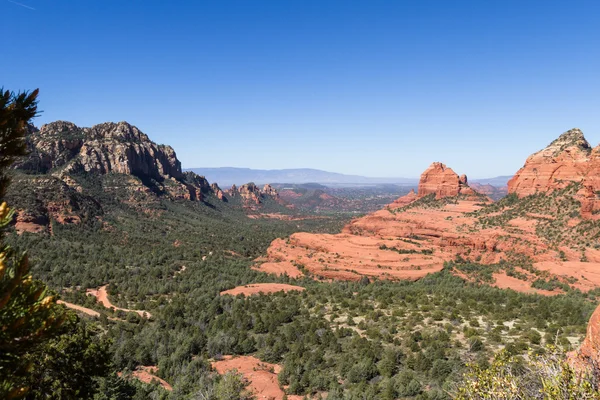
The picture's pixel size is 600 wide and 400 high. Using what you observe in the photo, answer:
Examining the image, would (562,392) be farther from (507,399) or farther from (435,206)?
(435,206)

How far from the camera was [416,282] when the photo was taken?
54406mm

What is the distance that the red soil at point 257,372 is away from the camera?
21191mm

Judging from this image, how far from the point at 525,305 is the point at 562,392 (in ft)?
106

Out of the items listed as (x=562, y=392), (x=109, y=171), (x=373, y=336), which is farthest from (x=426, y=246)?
(x=109, y=171)

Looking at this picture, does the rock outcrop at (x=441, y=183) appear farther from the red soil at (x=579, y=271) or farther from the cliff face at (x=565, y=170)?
the red soil at (x=579, y=271)

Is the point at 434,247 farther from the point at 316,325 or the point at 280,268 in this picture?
the point at 316,325

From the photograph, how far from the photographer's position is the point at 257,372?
2417cm

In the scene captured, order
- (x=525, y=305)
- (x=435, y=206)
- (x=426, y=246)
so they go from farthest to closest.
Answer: (x=435, y=206)
(x=426, y=246)
(x=525, y=305)

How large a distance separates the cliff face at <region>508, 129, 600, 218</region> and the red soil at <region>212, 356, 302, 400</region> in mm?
60845

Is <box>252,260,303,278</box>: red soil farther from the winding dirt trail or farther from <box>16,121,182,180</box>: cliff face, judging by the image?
<box>16,121,182,180</box>: cliff face

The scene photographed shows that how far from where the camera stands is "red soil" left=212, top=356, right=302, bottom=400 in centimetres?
2119

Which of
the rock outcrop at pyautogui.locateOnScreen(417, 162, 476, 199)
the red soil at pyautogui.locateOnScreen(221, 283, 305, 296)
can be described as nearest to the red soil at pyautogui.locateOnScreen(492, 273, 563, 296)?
the red soil at pyautogui.locateOnScreen(221, 283, 305, 296)

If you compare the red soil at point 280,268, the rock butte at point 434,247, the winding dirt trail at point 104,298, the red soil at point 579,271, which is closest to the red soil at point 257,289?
the winding dirt trail at point 104,298

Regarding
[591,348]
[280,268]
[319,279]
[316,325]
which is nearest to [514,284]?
[319,279]
